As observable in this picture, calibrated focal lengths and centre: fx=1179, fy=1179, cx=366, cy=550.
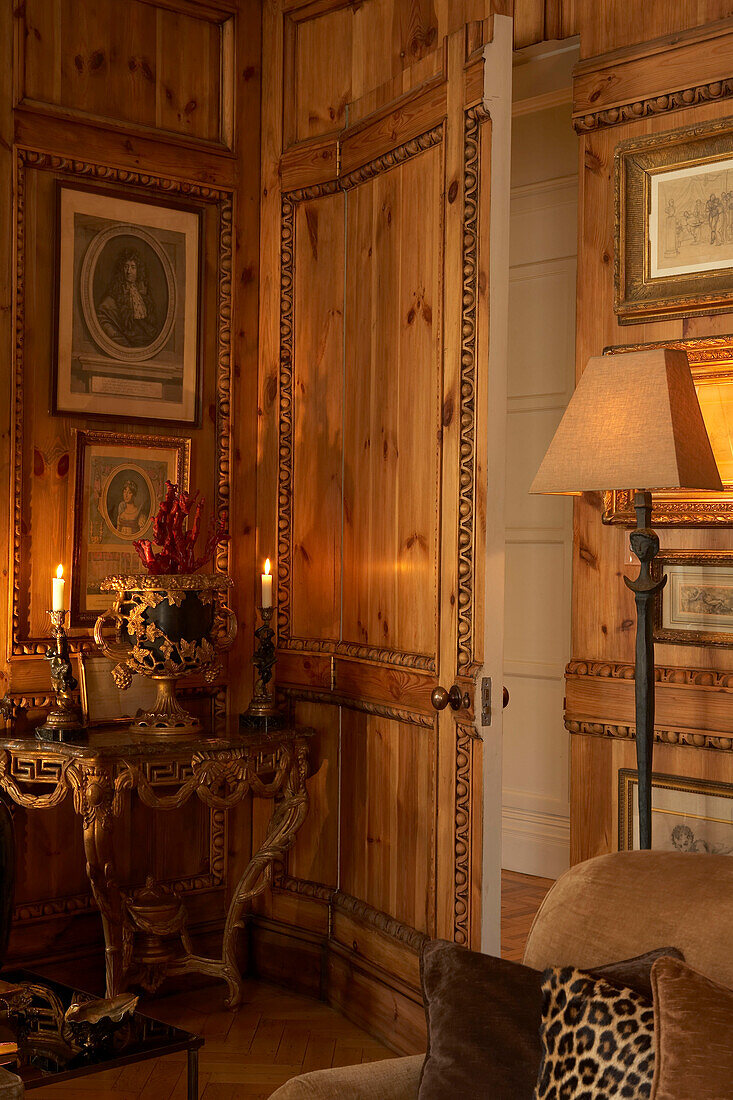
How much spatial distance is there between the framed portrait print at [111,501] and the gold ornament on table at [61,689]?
0.26m

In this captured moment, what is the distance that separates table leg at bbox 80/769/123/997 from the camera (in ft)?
9.90

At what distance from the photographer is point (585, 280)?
3150 mm

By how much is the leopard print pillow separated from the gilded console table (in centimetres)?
171

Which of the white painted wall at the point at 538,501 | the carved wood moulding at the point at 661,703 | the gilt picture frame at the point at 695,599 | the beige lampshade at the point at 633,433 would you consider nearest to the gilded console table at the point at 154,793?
the carved wood moulding at the point at 661,703

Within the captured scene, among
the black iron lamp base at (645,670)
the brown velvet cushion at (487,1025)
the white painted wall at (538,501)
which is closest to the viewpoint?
the brown velvet cushion at (487,1025)

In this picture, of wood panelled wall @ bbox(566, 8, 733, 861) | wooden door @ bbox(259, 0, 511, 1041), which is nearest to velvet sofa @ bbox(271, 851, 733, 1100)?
wooden door @ bbox(259, 0, 511, 1041)

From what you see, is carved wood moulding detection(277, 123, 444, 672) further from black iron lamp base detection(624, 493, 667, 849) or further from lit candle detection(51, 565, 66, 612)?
black iron lamp base detection(624, 493, 667, 849)

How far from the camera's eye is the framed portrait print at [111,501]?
3.45 m

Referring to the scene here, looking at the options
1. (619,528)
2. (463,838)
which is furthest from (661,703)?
(463,838)

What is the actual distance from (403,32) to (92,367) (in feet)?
4.35

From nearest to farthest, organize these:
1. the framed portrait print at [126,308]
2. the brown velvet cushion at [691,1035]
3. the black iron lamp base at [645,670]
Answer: the brown velvet cushion at [691,1035]
the black iron lamp base at [645,670]
the framed portrait print at [126,308]

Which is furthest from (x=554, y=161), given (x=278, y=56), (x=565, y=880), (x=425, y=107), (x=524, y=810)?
(x=565, y=880)

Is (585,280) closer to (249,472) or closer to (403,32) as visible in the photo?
(403,32)

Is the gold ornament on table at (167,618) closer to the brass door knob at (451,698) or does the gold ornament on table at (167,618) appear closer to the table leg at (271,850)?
the table leg at (271,850)
